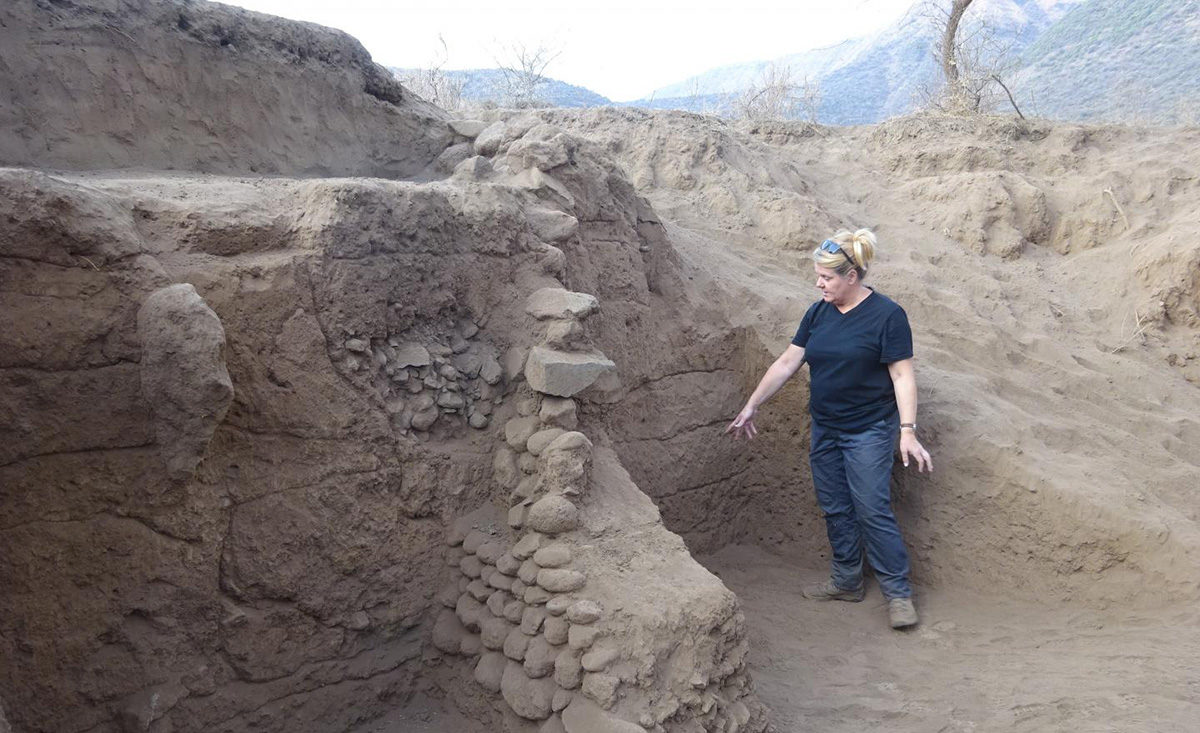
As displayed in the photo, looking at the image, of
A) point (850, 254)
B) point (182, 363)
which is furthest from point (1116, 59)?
point (182, 363)

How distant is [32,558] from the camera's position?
7.97 ft

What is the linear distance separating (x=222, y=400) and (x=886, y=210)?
5017 millimetres

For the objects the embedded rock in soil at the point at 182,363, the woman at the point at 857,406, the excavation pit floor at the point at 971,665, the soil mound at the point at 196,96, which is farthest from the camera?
the woman at the point at 857,406

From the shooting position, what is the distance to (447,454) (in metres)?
3.14

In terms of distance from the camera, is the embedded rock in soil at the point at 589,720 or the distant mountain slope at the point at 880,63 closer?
the embedded rock in soil at the point at 589,720

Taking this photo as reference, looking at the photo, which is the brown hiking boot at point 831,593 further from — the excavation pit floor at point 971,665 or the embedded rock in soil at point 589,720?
the embedded rock in soil at point 589,720

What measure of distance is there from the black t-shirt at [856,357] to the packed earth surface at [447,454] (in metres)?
0.57

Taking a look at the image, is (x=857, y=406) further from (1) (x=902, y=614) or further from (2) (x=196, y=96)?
(2) (x=196, y=96)

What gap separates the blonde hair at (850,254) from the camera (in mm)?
Result: 3578

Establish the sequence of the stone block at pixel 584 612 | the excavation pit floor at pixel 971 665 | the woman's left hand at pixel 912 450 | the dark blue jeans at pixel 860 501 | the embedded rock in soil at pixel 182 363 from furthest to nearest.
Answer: the dark blue jeans at pixel 860 501, the woman's left hand at pixel 912 450, the excavation pit floor at pixel 971 665, the stone block at pixel 584 612, the embedded rock in soil at pixel 182 363

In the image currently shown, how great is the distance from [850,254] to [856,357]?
1.44 feet

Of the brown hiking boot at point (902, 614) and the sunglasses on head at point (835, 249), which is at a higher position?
the sunglasses on head at point (835, 249)

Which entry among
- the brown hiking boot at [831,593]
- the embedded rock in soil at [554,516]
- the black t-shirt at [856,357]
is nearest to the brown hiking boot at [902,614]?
the brown hiking boot at [831,593]

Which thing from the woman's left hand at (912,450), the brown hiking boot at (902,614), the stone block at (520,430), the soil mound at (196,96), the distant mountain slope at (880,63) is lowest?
the brown hiking boot at (902,614)
